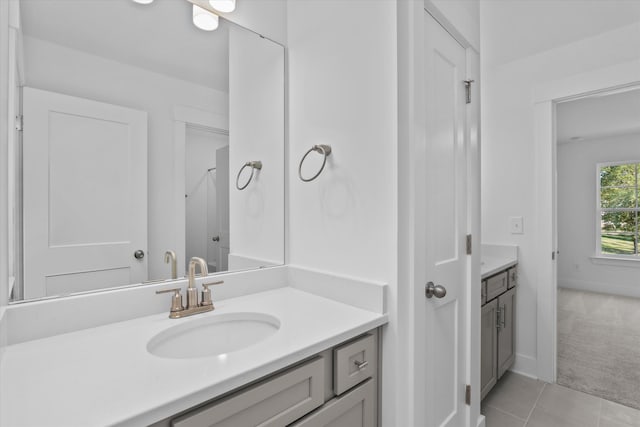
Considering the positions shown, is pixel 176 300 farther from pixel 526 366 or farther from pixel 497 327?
pixel 526 366

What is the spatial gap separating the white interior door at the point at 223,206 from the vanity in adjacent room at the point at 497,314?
4.87ft


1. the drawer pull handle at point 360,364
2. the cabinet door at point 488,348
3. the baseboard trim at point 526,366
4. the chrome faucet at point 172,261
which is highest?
the chrome faucet at point 172,261

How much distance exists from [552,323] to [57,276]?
113 inches

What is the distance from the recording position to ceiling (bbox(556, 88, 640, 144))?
10.9ft

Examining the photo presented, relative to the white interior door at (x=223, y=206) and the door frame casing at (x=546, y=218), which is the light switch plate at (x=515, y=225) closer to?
the door frame casing at (x=546, y=218)

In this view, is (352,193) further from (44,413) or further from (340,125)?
(44,413)

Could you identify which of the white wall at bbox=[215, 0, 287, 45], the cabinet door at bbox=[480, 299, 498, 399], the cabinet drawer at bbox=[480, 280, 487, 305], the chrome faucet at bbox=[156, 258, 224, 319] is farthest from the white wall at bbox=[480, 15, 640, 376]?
the chrome faucet at bbox=[156, 258, 224, 319]

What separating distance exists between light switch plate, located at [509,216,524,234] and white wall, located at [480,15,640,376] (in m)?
0.03

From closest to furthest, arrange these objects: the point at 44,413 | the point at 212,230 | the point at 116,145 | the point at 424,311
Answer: the point at 44,413 < the point at 116,145 < the point at 424,311 < the point at 212,230

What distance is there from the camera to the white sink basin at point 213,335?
1013mm

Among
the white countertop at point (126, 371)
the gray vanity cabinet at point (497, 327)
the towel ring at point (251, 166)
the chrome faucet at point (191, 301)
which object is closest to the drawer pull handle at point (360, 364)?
the white countertop at point (126, 371)

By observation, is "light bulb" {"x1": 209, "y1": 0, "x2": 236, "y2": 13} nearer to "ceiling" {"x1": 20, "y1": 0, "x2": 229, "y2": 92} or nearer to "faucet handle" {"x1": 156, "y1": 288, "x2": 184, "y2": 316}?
"ceiling" {"x1": 20, "y1": 0, "x2": 229, "y2": 92}

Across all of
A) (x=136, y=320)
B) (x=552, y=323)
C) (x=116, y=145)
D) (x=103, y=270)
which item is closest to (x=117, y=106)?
(x=116, y=145)

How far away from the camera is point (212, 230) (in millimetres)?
1392
